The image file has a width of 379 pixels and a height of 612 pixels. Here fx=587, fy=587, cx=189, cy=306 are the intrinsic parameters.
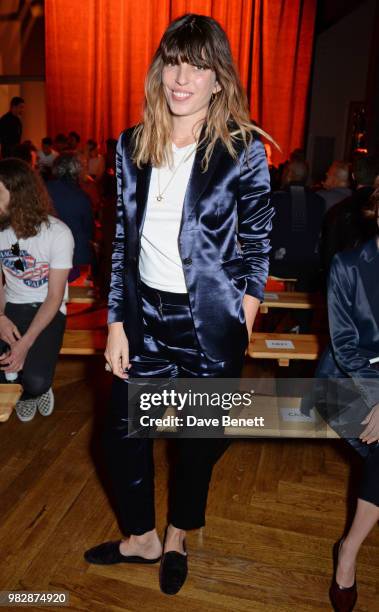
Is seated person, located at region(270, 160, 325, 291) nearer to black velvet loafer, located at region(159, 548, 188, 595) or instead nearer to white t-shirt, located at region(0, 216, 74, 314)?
white t-shirt, located at region(0, 216, 74, 314)

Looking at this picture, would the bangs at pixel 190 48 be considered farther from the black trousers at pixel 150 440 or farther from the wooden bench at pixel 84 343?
the wooden bench at pixel 84 343

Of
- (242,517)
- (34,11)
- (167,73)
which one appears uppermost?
(34,11)

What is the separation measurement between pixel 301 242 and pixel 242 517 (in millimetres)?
2266

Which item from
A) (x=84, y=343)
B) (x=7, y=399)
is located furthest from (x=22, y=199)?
(x=7, y=399)

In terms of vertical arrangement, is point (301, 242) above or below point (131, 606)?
above

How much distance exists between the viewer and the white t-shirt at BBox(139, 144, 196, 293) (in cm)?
161

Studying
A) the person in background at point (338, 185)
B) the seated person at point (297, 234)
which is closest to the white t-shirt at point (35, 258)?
the seated person at point (297, 234)

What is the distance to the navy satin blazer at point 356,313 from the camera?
1.93 meters

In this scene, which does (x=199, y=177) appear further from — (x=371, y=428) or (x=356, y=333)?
(x=371, y=428)

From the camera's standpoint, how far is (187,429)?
5.72ft

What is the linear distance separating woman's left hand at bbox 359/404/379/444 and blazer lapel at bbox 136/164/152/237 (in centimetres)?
90

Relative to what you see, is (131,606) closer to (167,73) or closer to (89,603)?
(89,603)

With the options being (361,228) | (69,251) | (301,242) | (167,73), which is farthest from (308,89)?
(167,73)

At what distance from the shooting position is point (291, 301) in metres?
3.32
